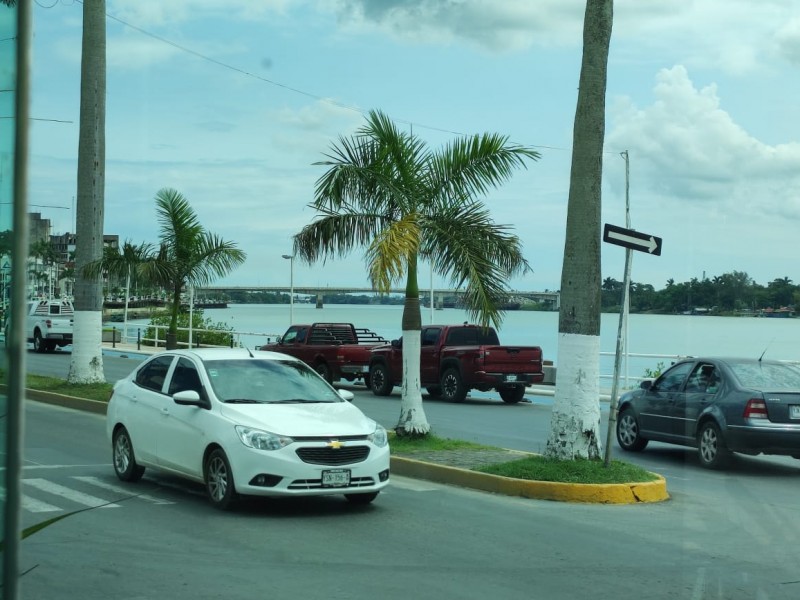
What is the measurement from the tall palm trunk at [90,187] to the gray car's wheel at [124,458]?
35.6 ft

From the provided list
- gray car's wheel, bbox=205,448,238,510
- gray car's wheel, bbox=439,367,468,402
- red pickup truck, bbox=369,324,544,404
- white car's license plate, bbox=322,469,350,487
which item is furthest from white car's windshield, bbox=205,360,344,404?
gray car's wheel, bbox=439,367,468,402

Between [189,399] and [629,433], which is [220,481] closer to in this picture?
[189,399]

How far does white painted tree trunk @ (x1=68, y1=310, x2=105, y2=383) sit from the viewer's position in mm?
22531

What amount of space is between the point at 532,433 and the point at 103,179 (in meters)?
10.8

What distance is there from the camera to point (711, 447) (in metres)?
14.4

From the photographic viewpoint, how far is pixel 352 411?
432 inches

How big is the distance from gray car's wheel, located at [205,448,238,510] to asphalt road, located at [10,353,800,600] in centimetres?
16

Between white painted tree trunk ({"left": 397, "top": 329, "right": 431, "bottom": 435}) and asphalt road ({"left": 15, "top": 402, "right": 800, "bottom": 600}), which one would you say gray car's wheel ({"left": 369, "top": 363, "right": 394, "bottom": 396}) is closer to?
white painted tree trunk ({"left": 397, "top": 329, "right": 431, "bottom": 435})

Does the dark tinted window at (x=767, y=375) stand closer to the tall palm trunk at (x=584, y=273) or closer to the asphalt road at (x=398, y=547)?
the asphalt road at (x=398, y=547)

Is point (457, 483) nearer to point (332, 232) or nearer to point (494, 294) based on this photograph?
point (494, 294)

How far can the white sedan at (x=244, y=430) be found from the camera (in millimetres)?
9883

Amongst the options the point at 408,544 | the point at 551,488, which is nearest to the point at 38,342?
the point at 551,488

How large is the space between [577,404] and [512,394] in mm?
14168

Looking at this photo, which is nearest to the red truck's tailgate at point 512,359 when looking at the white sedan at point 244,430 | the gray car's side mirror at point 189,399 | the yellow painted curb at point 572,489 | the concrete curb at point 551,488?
the concrete curb at point 551,488
